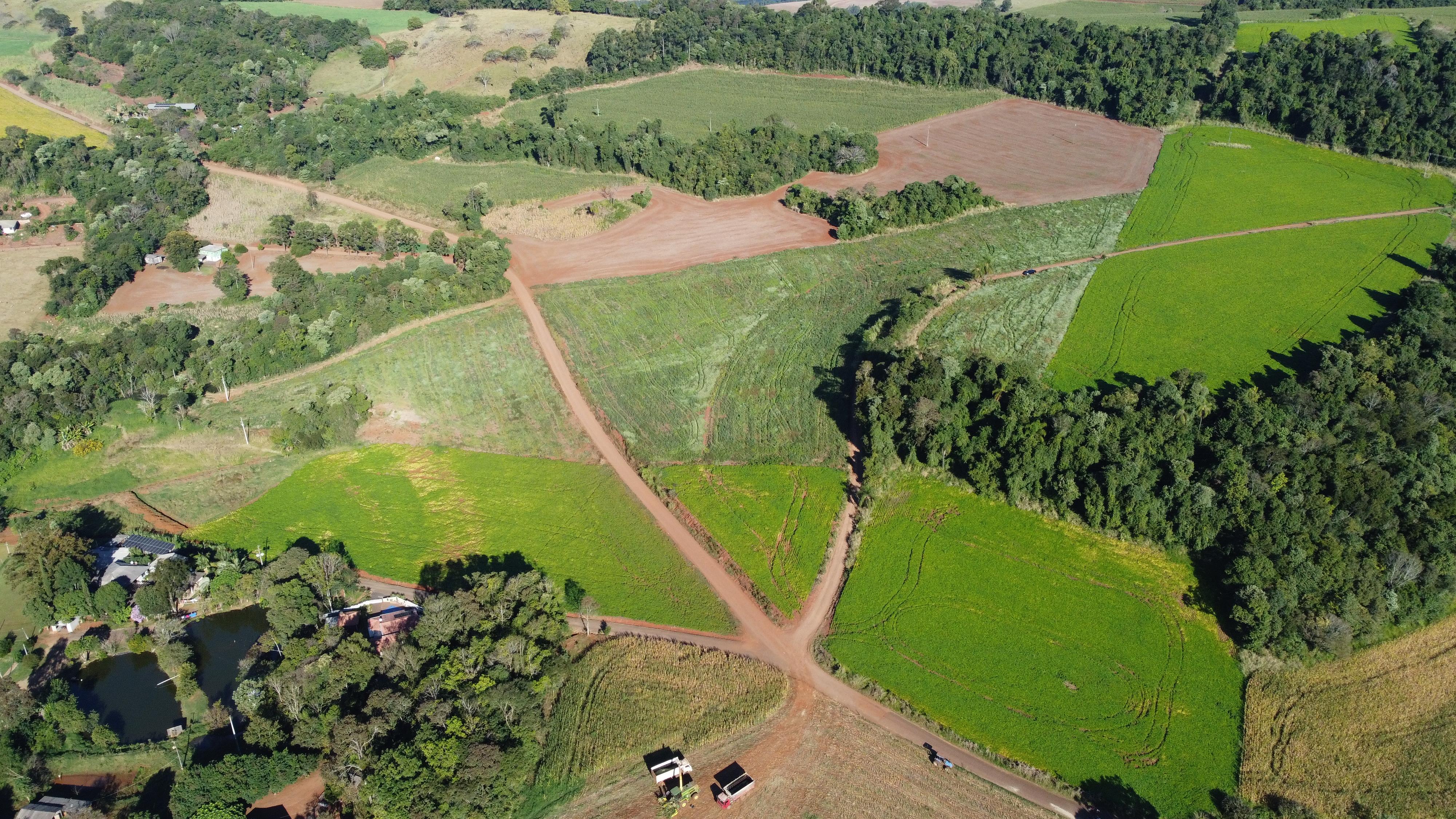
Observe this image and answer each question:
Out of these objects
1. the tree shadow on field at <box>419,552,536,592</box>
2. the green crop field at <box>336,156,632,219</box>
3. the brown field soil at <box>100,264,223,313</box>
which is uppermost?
the green crop field at <box>336,156,632,219</box>

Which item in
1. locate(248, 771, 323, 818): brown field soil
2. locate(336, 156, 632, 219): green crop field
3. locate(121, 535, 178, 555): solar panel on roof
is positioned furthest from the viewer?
locate(336, 156, 632, 219): green crop field

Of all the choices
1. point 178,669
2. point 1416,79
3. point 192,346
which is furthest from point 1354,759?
point 1416,79

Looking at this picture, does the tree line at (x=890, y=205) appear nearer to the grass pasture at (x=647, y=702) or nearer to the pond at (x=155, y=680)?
the grass pasture at (x=647, y=702)

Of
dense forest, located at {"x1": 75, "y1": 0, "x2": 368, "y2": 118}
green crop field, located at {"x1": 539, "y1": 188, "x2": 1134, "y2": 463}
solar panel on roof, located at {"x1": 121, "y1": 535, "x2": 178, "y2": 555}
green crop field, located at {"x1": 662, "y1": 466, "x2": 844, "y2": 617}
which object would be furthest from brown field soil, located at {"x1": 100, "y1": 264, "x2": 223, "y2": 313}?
green crop field, located at {"x1": 662, "y1": 466, "x2": 844, "y2": 617}

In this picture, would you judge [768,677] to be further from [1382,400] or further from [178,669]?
[1382,400]

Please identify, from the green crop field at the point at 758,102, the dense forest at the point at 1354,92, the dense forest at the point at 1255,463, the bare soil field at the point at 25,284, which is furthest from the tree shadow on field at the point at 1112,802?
the dense forest at the point at 1354,92

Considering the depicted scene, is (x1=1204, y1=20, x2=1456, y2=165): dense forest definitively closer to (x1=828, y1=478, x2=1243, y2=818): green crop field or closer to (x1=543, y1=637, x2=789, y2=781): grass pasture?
(x1=828, y1=478, x2=1243, y2=818): green crop field

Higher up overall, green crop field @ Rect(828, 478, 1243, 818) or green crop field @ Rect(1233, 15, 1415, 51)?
green crop field @ Rect(1233, 15, 1415, 51)
